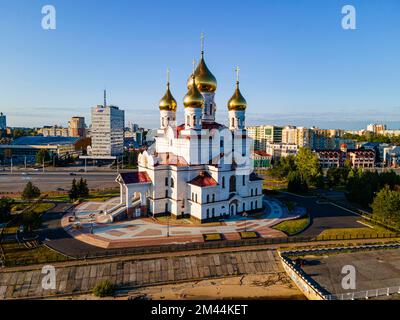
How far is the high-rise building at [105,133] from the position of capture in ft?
349

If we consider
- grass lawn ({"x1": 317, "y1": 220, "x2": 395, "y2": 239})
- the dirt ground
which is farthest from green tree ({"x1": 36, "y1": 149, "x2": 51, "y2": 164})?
grass lawn ({"x1": 317, "y1": 220, "x2": 395, "y2": 239})

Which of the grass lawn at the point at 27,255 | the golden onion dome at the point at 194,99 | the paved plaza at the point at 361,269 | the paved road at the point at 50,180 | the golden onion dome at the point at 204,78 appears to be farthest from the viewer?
the paved road at the point at 50,180

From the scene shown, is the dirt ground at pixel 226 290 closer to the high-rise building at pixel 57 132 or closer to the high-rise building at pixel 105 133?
the high-rise building at pixel 105 133

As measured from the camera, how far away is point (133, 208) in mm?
38406

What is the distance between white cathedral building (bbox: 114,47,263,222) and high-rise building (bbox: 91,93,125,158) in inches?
2739

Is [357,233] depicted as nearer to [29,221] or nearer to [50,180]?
[29,221]

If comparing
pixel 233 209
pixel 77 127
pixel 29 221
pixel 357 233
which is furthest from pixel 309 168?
pixel 77 127

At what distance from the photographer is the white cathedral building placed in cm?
3769

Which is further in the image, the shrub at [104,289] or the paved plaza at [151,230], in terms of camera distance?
the paved plaza at [151,230]

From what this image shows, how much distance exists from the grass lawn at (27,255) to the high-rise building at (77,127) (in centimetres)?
15924

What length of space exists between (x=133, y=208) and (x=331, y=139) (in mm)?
103036

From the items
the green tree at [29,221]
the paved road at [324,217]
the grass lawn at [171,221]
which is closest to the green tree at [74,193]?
the green tree at [29,221]

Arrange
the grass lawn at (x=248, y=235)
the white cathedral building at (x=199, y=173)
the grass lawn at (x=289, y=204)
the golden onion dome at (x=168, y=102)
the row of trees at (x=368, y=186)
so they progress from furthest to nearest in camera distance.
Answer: the golden onion dome at (x=168, y=102) < the row of trees at (x=368, y=186) < the grass lawn at (x=289, y=204) < the white cathedral building at (x=199, y=173) < the grass lawn at (x=248, y=235)

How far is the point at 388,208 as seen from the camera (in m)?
34.1
